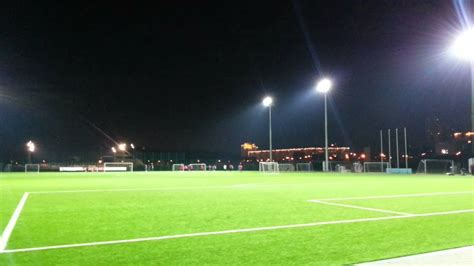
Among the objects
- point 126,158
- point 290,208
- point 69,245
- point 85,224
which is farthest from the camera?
point 126,158

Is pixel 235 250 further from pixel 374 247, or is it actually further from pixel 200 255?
pixel 374 247

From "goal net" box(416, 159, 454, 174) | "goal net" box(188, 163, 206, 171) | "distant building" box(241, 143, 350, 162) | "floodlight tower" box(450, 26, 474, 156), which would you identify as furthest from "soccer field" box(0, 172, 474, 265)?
"distant building" box(241, 143, 350, 162)

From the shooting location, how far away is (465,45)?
84.0ft

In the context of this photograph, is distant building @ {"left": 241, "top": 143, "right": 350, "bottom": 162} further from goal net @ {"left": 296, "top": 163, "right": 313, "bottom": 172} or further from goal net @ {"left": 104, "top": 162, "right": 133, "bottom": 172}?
goal net @ {"left": 104, "top": 162, "right": 133, "bottom": 172}

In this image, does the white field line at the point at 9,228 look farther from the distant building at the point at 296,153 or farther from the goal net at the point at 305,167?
the distant building at the point at 296,153

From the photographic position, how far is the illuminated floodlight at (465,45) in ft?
75.1

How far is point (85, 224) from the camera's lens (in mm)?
9242

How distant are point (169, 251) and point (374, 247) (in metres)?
2.94

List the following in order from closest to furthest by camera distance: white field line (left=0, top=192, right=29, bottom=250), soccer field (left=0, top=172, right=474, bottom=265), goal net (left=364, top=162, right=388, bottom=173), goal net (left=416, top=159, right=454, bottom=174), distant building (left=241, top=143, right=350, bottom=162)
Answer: soccer field (left=0, top=172, right=474, bottom=265) < white field line (left=0, top=192, right=29, bottom=250) < goal net (left=416, top=159, right=454, bottom=174) < goal net (left=364, top=162, right=388, bottom=173) < distant building (left=241, top=143, right=350, bottom=162)

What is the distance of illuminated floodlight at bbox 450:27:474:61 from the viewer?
75.1ft

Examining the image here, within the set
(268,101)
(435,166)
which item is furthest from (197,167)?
(435,166)

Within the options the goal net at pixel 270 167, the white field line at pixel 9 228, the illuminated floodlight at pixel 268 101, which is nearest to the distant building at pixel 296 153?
the goal net at pixel 270 167

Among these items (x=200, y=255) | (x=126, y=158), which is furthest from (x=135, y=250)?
(x=126, y=158)

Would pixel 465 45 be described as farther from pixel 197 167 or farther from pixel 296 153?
pixel 296 153
